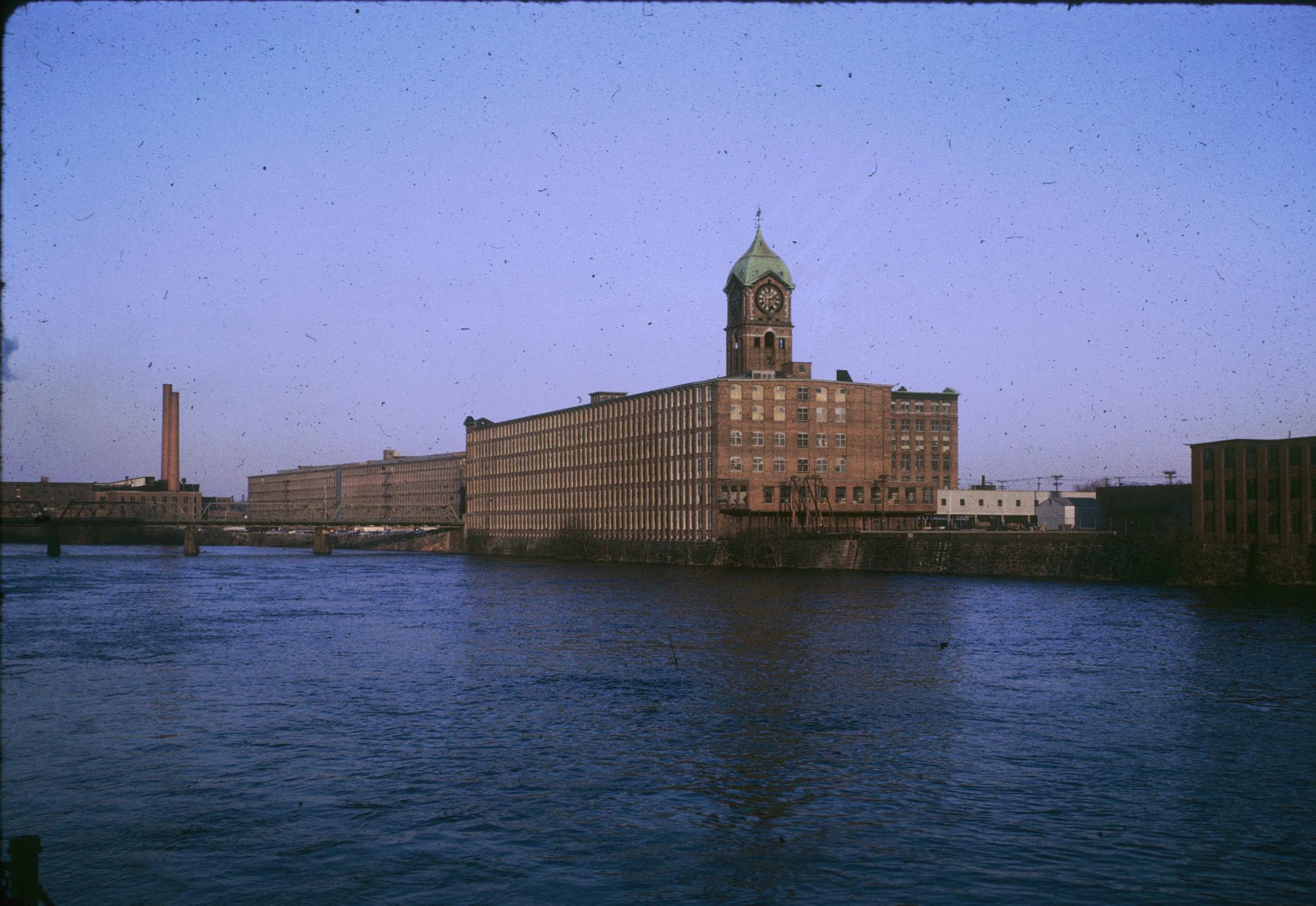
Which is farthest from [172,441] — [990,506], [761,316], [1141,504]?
[1141,504]

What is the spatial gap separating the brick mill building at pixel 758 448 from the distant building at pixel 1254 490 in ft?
174

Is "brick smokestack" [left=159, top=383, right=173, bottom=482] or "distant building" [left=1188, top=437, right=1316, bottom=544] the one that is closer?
"distant building" [left=1188, top=437, right=1316, bottom=544]

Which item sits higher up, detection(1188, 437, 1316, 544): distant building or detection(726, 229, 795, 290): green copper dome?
detection(726, 229, 795, 290): green copper dome

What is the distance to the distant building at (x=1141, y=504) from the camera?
123m

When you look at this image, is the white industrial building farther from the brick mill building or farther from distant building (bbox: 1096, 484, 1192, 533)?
distant building (bbox: 1096, 484, 1192, 533)

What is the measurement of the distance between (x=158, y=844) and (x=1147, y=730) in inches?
884

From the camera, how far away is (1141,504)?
424ft

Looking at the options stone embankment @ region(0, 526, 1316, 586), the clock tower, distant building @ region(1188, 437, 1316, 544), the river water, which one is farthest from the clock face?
the river water

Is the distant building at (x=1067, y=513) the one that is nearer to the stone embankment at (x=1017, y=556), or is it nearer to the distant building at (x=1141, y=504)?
the distant building at (x=1141, y=504)

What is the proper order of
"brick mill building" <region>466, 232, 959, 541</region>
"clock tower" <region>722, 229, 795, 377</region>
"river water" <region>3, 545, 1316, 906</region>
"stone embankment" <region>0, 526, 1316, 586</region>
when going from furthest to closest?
"clock tower" <region>722, 229, 795, 377</region>
"brick mill building" <region>466, 232, 959, 541</region>
"stone embankment" <region>0, 526, 1316, 586</region>
"river water" <region>3, 545, 1316, 906</region>

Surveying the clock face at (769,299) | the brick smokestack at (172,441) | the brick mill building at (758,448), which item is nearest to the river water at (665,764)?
the brick mill building at (758,448)

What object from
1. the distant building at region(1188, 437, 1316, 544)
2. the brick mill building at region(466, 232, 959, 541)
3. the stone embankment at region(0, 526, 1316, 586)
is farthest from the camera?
the brick mill building at region(466, 232, 959, 541)

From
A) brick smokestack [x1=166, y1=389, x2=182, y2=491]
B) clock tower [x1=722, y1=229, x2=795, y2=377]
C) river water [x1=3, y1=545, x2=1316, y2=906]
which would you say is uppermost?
clock tower [x1=722, y1=229, x2=795, y2=377]

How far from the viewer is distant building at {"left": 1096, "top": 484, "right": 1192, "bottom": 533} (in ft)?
403
